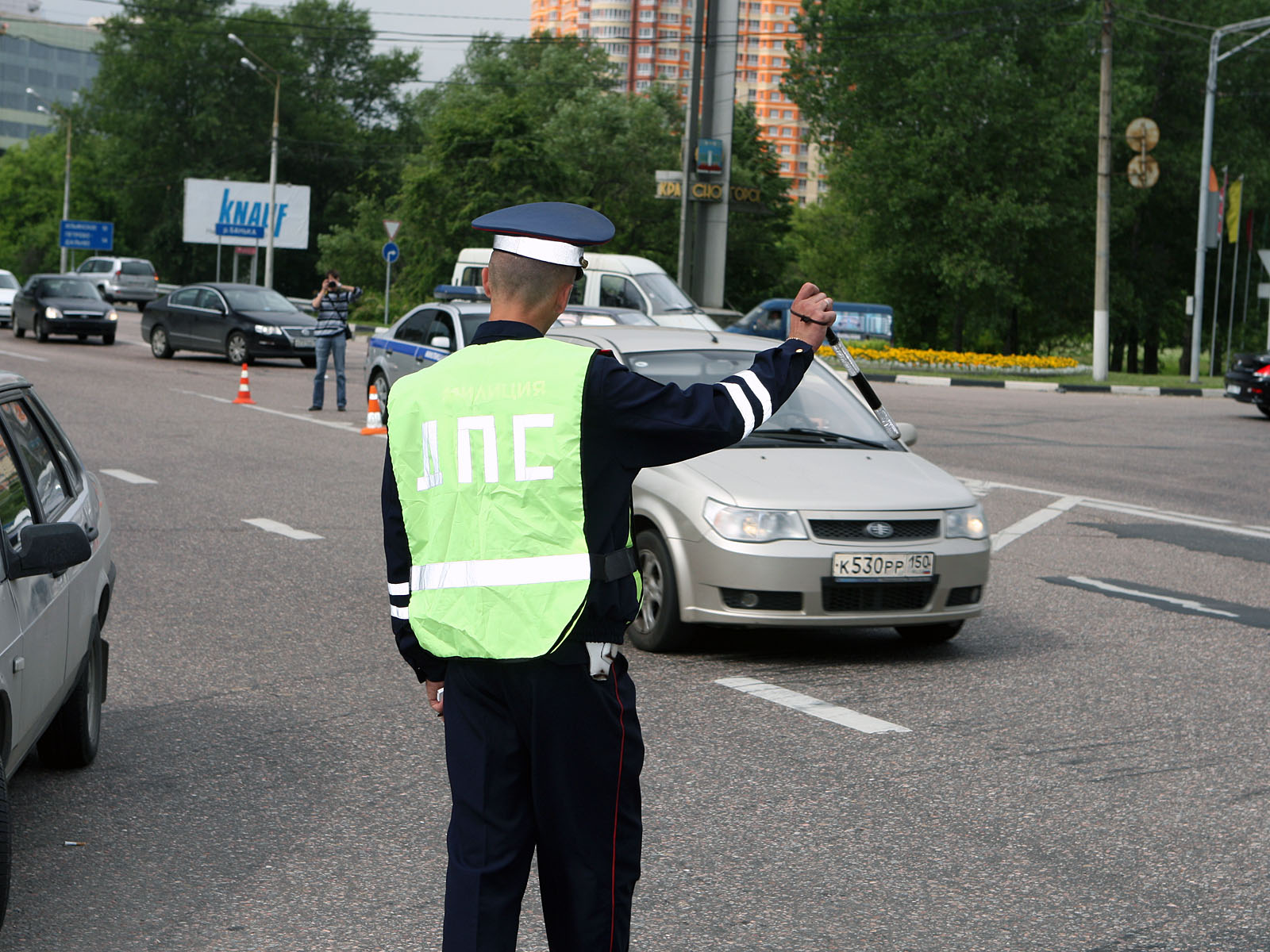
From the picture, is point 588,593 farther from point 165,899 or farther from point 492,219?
point 165,899

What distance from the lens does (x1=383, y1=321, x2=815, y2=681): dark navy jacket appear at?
2766 millimetres

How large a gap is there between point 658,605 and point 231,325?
78.7 feet

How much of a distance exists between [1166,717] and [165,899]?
12.9 ft

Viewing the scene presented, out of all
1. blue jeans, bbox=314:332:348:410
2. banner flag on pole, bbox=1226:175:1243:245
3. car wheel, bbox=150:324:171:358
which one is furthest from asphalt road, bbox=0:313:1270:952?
banner flag on pole, bbox=1226:175:1243:245

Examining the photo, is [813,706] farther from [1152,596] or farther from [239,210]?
[239,210]

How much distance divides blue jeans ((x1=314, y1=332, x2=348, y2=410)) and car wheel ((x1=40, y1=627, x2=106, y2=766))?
48.0ft

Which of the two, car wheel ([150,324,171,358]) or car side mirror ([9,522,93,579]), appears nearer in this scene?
car side mirror ([9,522,93,579])

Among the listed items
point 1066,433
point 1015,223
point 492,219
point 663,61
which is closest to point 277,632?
point 492,219

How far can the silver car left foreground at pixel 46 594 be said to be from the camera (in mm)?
3996

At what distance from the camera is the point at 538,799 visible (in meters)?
2.79

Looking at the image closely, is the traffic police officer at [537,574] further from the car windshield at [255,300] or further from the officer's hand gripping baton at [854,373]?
the car windshield at [255,300]

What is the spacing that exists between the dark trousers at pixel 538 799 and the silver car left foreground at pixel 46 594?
4.25 feet

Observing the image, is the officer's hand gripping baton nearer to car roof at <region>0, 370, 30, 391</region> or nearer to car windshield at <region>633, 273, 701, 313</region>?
car roof at <region>0, 370, 30, 391</region>

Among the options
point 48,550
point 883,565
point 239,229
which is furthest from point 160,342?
point 239,229
